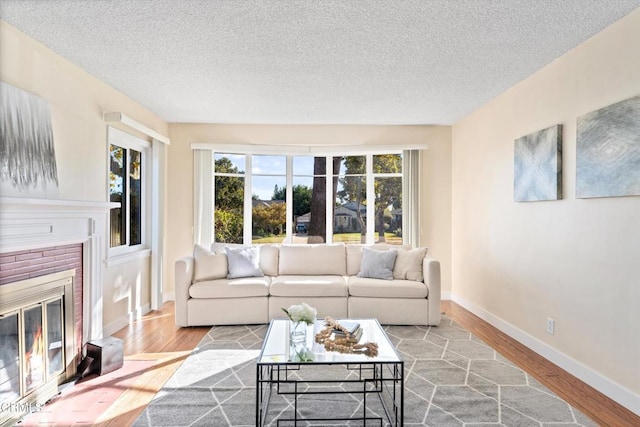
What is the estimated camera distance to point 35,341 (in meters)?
2.46

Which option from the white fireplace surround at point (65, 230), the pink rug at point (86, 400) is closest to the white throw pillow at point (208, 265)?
the white fireplace surround at point (65, 230)

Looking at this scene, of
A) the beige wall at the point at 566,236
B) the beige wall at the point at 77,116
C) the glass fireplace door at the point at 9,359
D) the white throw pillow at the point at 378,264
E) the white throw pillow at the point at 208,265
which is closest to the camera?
the glass fireplace door at the point at 9,359

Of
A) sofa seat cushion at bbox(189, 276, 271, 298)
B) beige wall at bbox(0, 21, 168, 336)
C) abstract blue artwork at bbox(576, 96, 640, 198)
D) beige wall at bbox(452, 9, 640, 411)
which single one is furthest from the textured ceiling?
sofa seat cushion at bbox(189, 276, 271, 298)

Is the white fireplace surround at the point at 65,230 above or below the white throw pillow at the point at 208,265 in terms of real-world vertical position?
above

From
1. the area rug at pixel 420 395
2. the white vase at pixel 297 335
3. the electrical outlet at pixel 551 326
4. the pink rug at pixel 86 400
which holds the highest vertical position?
the white vase at pixel 297 335

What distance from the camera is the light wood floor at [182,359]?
2287 millimetres

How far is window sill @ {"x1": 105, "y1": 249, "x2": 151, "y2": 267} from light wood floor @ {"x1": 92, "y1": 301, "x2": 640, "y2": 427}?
70 cm

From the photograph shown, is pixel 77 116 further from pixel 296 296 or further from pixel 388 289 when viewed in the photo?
pixel 388 289

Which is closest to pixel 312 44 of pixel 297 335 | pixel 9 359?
pixel 297 335

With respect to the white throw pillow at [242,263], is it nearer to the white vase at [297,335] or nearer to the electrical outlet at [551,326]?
the white vase at [297,335]

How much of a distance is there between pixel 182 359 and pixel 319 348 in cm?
147

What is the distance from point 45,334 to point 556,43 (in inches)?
165

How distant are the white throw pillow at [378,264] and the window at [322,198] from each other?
1054 millimetres

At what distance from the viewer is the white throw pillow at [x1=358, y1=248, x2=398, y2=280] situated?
4.27 metres
